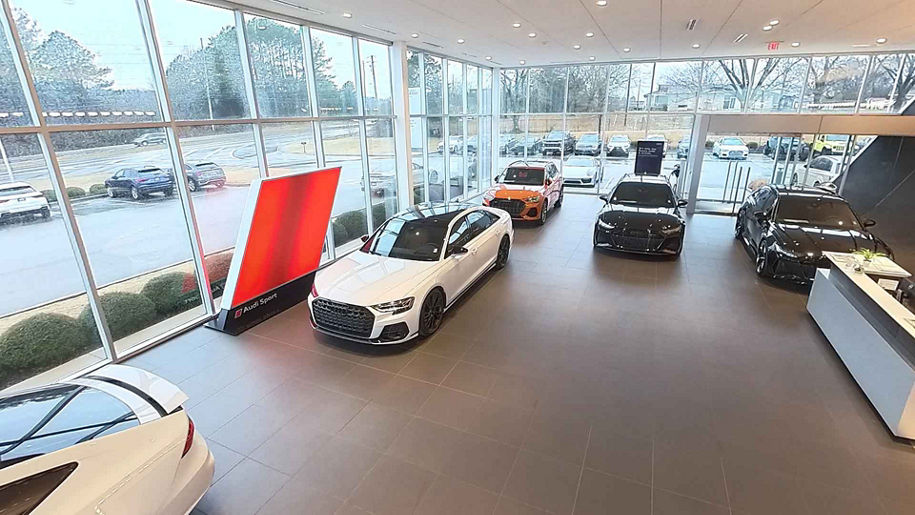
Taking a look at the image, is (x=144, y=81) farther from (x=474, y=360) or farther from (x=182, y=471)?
(x=474, y=360)

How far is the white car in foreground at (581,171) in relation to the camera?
14013 mm

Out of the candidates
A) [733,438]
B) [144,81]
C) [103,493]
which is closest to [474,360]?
[733,438]

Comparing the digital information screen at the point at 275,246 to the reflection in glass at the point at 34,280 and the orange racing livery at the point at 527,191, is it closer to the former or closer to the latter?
the reflection in glass at the point at 34,280

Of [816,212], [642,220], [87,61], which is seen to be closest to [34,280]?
[87,61]

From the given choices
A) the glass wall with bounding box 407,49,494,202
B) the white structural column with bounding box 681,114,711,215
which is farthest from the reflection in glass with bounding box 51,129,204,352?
the white structural column with bounding box 681,114,711,215

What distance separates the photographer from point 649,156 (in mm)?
12367

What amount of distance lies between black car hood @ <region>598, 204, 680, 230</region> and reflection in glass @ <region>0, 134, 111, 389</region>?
7.38m

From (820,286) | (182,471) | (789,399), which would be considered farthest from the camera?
(820,286)

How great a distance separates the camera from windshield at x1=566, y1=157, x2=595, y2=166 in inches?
554

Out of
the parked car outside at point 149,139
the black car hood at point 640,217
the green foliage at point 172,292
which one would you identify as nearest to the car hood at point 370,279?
the green foliage at point 172,292

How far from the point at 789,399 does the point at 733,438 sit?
3.16 feet

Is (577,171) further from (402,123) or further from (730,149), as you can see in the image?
(402,123)

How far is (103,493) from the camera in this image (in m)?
1.99

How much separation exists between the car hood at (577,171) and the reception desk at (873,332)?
9227 millimetres
